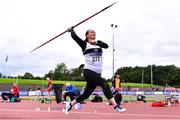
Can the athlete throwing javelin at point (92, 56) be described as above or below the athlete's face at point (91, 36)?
below

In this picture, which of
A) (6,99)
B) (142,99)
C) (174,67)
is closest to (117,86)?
(142,99)

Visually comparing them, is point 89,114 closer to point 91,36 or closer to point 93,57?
point 93,57

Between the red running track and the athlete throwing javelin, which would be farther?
the red running track

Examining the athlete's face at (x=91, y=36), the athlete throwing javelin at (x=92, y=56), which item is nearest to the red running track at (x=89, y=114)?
the athlete throwing javelin at (x=92, y=56)

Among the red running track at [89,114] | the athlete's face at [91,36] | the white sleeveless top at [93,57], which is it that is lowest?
the red running track at [89,114]

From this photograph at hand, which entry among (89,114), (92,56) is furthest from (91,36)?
(89,114)

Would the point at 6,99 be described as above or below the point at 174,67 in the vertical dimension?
below

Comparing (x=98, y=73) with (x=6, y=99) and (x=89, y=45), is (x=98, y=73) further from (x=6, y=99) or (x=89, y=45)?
(x=6, y=99)

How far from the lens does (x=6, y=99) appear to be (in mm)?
35469

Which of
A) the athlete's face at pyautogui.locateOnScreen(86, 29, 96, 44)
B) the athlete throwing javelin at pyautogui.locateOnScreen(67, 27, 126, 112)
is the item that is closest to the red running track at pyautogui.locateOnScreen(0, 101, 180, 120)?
the athlete throwing javelin at pyautogui.locateOnScreen(67, 27, 126, 112)

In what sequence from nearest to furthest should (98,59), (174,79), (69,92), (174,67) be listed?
1. (98,59)
2. (69,92)
3. (174,79)
4. (174,67)

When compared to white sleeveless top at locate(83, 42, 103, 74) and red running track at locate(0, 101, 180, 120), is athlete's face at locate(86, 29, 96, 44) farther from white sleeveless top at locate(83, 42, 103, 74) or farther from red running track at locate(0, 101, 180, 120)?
red running track at locate(0, 101, 180, 120)

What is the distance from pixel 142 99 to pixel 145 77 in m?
127

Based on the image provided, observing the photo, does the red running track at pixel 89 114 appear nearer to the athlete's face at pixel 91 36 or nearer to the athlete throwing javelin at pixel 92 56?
the athlete throwing javelin at pixel 92 56
